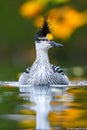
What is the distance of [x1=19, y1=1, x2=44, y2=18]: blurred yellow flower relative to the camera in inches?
973

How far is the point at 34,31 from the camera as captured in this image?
25.9 metres

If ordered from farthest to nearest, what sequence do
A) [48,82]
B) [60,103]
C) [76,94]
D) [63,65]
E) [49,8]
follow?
1. [49,8]
2. [63,65]
3. [48,82]
4. [76,94]
5. [60,103]

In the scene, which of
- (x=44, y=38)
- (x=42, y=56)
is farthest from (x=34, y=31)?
(x=44, y=38)

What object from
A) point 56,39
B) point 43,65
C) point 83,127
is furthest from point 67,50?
point 83,127

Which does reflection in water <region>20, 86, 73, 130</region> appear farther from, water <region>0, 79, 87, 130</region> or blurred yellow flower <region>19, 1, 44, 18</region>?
blurred yellow flower <region>19, 1, 44, 18</region>

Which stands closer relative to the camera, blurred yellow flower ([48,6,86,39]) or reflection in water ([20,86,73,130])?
reflection in water ([20,86,73,130])

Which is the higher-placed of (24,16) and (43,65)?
(24,16)

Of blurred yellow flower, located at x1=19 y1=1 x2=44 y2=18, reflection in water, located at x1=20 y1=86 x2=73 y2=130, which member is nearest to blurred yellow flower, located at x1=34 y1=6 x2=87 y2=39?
blurred yellow flower, located at x1=19 y1=1 x2=44 y2=18

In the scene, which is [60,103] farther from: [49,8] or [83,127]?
[49,8]

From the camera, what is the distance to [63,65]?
79.6 feet

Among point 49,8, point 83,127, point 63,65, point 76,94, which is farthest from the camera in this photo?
point 49,8

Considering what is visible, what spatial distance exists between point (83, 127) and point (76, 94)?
4.47 meters

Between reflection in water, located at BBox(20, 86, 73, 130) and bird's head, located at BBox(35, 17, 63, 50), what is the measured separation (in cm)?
111

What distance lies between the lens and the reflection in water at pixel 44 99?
38.9 feet
